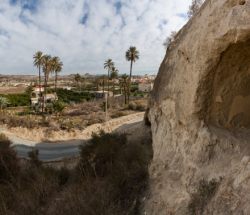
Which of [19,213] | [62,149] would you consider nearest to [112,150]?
[19,213]

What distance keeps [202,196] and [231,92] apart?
214cm

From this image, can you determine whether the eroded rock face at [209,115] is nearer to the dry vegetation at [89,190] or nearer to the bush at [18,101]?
the dry vegetation at [89,190]

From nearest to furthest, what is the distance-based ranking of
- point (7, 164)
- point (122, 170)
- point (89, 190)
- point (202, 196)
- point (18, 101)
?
point (202, 196), point (89, 190), point (122, 170), point (7, 164), point (18, 101)

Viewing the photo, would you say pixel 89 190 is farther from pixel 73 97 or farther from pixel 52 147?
pixel 73 97

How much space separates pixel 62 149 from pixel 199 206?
87.8 ft

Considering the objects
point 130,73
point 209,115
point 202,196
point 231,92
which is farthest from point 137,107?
point 202,196

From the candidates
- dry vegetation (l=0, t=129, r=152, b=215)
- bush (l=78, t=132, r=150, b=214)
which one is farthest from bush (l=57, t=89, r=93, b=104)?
dry vegetation (l=0, t=129, r=152, b=215)

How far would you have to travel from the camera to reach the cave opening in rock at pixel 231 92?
7273 mm

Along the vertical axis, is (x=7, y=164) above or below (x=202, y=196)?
below

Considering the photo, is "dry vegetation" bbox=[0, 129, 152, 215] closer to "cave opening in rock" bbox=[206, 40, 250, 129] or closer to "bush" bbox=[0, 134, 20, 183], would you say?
"bush" bbox=[0, 134, 20, 183]

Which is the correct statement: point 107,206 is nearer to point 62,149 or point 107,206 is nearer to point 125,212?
point 125,212

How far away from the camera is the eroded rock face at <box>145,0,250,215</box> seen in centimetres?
646

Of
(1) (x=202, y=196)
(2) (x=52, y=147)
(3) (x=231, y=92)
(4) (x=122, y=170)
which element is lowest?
(2) (x=52, y=147)

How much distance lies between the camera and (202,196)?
22.7 ft
